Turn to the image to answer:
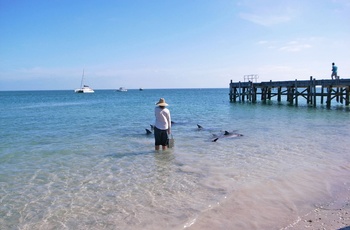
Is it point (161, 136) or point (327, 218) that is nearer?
point (327, 218)

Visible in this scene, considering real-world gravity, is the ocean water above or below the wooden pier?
below

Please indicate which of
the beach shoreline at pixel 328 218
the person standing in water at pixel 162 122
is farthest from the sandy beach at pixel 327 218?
the person standing in water at pixel 162 122

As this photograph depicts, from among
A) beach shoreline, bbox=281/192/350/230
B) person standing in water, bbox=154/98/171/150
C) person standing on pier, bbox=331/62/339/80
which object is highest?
person standing on pier, bbox=331/62/339/80

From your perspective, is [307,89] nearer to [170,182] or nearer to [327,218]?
[170,182]

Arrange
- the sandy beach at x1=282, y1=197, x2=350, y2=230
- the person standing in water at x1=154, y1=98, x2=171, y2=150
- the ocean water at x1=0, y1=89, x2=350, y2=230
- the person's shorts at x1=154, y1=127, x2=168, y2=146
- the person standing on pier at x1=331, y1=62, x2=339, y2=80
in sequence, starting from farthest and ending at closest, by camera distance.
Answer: the person standing on pier at x1=331, y1=62, x2=339, y2=80, the person's shorts at x1=154, y1=127, x2=168, y2=146, the person standing in water at x1=154, y1=98, x2=171, y2=150, the ocean water at x1=0, y1=89, x2=350, y2=230, the sandy beach at x1=282, y1=197, x2=350, y2=230

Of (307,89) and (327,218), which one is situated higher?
(307,89)

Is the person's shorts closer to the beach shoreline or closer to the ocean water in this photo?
the ocean water

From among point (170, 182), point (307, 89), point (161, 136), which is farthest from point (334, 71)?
point (170, 182)

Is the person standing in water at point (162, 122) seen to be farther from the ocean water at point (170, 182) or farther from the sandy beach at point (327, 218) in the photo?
the sandy beach at point (327, 218)

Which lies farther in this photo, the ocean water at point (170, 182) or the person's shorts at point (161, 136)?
the person's shorts at point (161, 136)

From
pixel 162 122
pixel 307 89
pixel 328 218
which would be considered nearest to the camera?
pixel 328 218

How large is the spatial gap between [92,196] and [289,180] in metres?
4.83

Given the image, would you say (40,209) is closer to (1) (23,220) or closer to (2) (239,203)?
(1) (23,220)

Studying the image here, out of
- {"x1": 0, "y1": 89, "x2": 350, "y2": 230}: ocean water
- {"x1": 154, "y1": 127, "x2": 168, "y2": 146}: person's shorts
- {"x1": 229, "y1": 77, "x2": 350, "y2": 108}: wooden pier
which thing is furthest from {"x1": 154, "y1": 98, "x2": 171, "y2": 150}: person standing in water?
{"x1": 229, "y1": 77, "x2": 350, "y2": 108}: wooden pier
